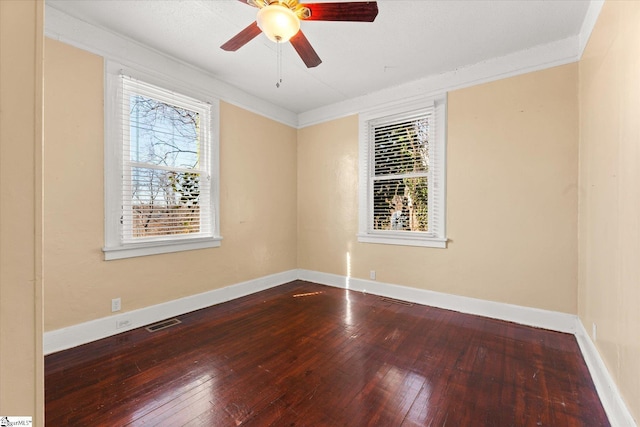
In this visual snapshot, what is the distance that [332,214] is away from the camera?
438 centimetres

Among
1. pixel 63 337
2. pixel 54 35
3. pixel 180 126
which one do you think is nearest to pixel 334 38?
pixel 180 126

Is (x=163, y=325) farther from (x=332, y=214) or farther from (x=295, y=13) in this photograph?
(x=295, y=13)

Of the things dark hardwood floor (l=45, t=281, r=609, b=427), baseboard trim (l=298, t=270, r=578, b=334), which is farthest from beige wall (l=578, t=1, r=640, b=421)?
dark hardwood floor (l=45, t=281, r=609, b=427)

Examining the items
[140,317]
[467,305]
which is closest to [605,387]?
[467,305]

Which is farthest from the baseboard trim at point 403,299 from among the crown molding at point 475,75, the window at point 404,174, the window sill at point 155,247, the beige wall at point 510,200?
the crown molding at point 475,75

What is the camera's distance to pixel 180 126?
3.16 metres

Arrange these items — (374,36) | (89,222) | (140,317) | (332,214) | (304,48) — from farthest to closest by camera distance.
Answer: (332,214)
(140,317)
(374,36)
(89,222)
(304,48)

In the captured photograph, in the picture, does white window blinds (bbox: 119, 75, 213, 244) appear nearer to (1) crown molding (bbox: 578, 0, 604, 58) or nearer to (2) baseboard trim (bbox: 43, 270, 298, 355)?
(2) baseboard trim (bbox: 43, 270, 298, 355)

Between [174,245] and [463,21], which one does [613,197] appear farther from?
[174,245]

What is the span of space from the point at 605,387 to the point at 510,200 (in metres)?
1.74


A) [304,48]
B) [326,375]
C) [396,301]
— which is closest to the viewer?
[326,375]

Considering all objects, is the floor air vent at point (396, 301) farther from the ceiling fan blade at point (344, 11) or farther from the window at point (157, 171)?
the ceiling fan blade at point (344, 11)
